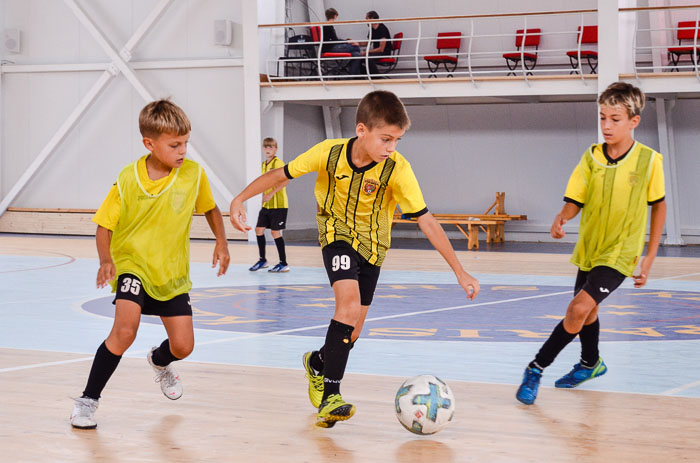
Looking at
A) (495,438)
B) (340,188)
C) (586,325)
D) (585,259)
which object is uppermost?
(340,188)

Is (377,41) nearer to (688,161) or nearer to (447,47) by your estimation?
(447,47)

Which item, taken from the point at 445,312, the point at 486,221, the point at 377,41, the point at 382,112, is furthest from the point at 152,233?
the point at 377,41

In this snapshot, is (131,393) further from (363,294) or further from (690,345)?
(690,345)

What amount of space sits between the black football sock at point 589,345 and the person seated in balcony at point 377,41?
1315 cm

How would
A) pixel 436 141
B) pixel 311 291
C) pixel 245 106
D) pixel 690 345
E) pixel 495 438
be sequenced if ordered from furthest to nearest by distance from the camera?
pixel 436 141 → pixel 245 106 → pixel 311 291 → pixel 690 345 → pixel 495 438

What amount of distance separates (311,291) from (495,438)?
6.09 m

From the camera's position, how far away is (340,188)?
424 centimetres

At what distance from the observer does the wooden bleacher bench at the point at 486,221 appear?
1664 cm

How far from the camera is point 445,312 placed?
8.16 metres

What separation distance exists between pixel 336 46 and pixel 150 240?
15328mm

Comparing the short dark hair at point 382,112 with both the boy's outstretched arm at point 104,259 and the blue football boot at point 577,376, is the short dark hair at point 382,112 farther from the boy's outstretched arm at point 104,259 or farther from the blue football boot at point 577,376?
the blue football boot at point 577,376

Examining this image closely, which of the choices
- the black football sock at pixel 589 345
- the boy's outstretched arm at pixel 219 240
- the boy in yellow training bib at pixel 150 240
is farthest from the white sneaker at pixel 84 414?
the black football sock at pixel 589 345

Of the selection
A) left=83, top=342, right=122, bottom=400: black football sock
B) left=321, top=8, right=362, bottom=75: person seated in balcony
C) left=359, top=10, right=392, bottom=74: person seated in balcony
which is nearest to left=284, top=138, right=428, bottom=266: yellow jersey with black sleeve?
left=83, top=342, right=122, bottom=400: black football sock

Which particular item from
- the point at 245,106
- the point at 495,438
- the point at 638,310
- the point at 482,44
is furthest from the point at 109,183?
the point at 495,438
